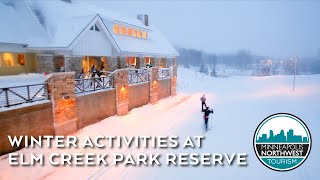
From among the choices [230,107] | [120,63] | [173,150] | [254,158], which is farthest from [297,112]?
[120,63]

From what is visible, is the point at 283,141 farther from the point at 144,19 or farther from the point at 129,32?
the point at 144,19

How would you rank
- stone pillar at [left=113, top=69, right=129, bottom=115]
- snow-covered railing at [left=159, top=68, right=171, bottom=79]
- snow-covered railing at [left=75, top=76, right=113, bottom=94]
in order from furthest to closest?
snow-covered railing at [left=159, top=68, right=171, bottom=79] < stone pillar at [left=113, top=69, right=129, bottom=115] < snow-covered railing at [left=75, top=76, right=113, bottom=94]

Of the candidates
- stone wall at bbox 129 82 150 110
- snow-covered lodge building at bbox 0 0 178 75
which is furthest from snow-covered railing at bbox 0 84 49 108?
stone wall at bbox 129 82 150 110

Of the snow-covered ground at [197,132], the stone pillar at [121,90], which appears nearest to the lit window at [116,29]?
the stone pillar at [121,90]

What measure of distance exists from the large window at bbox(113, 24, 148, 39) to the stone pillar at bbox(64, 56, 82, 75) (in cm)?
679

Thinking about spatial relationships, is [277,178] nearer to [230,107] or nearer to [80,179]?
[80,179]

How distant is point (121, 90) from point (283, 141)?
477 inches

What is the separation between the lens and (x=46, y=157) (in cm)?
1026

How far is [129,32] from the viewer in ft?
88.5

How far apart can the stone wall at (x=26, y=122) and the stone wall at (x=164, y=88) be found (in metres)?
14.0

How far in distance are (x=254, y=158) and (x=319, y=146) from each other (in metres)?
4.96

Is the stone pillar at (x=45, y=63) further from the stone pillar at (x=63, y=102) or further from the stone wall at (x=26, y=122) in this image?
the stone wall at (x=26, y=122)

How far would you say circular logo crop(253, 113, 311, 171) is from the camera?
7820 mm

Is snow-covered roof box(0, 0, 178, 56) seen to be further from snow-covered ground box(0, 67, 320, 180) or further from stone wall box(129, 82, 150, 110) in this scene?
snow-covered ground box(0, 67, 320, 180)
